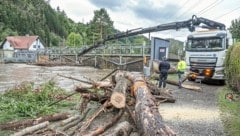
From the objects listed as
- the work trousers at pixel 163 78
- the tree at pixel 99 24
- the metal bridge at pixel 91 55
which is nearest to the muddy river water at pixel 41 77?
the work trousers at pixel 163 78

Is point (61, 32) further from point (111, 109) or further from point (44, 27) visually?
point (111, 109)

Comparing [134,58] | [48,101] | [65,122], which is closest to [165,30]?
[134,58]

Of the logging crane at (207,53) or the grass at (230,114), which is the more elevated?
the logging crane at (207,53)

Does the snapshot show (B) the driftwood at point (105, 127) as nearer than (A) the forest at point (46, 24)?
Yes

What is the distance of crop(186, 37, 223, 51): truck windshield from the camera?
2044cm

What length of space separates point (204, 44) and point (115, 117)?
13.1 metres

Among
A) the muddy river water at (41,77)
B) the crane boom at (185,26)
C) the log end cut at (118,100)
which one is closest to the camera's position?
the log end cut at (118,100)

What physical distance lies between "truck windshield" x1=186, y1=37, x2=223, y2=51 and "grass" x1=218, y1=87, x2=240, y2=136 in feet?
16.6

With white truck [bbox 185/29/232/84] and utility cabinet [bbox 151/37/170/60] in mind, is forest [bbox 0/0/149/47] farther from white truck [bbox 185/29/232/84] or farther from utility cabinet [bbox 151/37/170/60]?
white truck [bbox 185/29/232/84]

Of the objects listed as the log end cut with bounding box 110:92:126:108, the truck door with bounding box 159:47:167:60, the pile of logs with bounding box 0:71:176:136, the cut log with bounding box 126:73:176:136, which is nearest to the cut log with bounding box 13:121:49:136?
the pile of logs with bounding box 0:71:176:136

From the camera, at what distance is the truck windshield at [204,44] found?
805 inches

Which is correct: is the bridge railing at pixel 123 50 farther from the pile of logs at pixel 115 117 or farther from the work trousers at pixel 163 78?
the pile of logs at pixel 115 117

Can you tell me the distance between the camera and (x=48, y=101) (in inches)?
513

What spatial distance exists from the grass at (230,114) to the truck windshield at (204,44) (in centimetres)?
507
